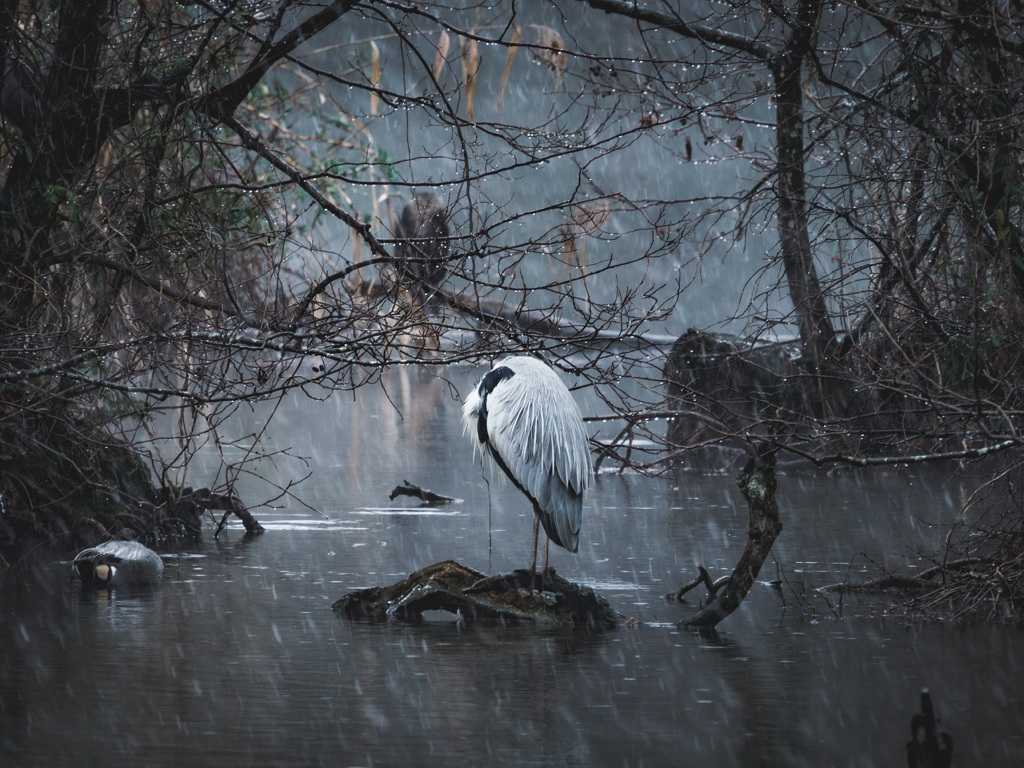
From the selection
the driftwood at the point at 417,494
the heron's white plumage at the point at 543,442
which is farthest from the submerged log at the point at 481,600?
the driftwood at the point at 417,494

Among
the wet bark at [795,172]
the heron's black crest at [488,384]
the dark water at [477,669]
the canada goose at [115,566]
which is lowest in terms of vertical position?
the dark water at [477,669]

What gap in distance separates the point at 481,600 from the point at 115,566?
2.24m

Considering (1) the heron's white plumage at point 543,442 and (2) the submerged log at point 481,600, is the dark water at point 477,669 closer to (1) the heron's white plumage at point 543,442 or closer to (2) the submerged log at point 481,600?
(2) the submerged log at point 481,600

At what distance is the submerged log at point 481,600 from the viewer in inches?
256

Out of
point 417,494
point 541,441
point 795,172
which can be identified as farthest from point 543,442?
point 795,172

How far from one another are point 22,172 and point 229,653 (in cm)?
335

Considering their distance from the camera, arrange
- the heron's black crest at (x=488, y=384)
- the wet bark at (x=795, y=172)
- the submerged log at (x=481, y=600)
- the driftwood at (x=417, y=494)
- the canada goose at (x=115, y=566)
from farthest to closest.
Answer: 1. the driftwood at (x=417, y=494)
2. the wet bark at (x=795, y=172)
3. the canada goose at (x=115, y=566)
4. the heron's black crest at (x=488, y=384)
5. the submerged log at (x=481, y=600)

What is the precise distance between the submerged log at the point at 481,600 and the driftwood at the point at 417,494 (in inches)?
150

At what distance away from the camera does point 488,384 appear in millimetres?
7055

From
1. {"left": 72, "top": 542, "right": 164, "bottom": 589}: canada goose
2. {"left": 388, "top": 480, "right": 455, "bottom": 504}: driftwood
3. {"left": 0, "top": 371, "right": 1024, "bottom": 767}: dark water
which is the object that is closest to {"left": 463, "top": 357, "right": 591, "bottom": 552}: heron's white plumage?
{"left": 0, "top": 371, "right": 1024, "bottom": 767}: dark water

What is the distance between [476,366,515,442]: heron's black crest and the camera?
23.0 ft

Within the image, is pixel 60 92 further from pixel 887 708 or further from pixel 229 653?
pixel 887 708

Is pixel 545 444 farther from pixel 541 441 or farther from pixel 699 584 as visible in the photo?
pixel 699 584

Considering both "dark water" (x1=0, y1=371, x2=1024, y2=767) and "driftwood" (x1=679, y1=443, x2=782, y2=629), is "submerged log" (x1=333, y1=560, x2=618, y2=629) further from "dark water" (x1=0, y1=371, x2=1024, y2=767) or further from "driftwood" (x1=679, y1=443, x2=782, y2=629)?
"driftwood" (x1=679, y1=443, x2=782, y2=629)
